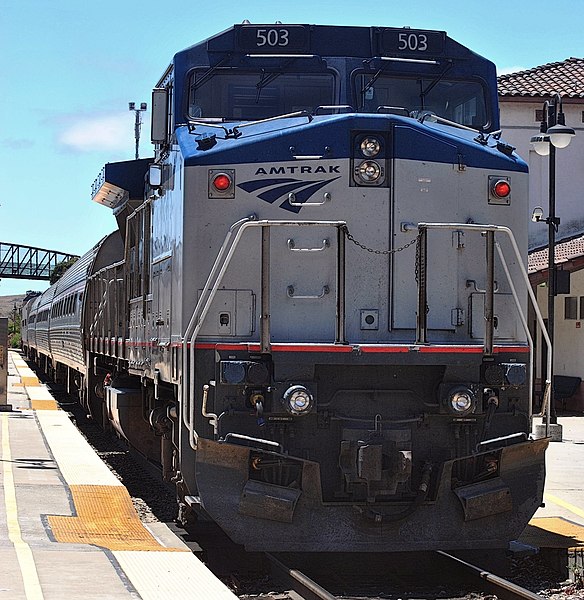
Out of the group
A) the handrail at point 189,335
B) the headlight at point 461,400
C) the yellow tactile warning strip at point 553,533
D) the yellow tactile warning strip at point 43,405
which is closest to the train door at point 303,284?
the handrail at point 189,335

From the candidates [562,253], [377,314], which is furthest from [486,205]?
[562,253]

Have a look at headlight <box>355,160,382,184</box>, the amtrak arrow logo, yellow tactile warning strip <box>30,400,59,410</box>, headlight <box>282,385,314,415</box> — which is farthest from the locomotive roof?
yellow tactile warning strip <box>30,400,59,410</box>

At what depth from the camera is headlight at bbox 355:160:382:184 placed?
27.1ft

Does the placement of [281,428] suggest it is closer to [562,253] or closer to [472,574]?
[472,574]

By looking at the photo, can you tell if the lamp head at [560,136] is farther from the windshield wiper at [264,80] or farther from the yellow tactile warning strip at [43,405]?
the yellow tactile warning strip at [43,405]

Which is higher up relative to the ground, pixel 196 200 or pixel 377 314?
pixel 196 200

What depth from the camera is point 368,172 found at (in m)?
8.28

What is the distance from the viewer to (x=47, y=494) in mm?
10320

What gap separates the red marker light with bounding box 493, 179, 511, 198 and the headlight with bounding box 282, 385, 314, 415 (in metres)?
2.26

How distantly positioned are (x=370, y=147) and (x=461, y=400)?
205 centimetres

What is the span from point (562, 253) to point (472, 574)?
18296mm

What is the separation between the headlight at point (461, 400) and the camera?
7910 mm

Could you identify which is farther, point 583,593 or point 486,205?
point 486,205

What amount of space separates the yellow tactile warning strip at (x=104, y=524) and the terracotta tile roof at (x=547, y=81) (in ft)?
68.6
